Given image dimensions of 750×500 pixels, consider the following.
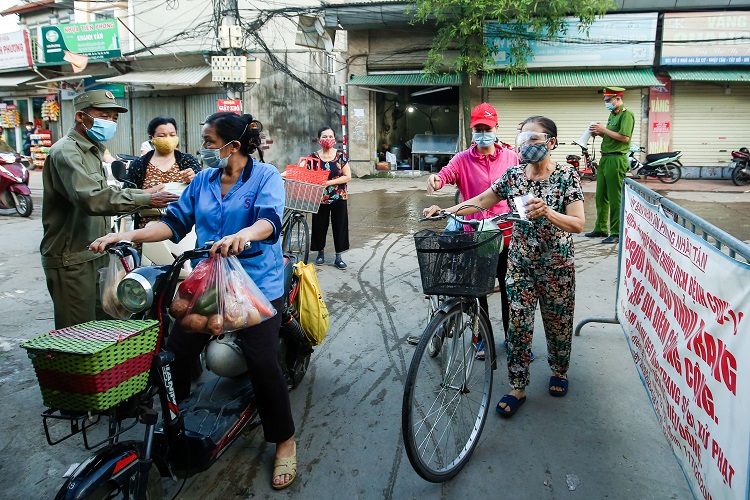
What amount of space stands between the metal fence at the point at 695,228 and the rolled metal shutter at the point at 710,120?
1452 cm

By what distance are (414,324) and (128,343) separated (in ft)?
10.8

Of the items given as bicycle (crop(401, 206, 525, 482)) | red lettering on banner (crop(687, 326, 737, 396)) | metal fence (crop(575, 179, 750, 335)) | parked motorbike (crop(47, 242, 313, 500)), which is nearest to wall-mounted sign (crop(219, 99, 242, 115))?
metal fence (crop(575, 179, 750, 335))

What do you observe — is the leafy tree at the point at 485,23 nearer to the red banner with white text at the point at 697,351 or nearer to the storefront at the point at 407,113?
the storefront at the point at 407,113

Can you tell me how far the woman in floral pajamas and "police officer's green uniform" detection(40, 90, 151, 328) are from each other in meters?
1.88

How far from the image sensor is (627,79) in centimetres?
1595

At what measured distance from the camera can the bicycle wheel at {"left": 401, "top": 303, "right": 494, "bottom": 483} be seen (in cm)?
288

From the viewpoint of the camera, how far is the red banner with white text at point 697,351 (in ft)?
5.95

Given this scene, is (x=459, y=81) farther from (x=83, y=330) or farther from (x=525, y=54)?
(x=83, y=330)

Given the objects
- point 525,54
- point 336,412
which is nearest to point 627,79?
point 525,54

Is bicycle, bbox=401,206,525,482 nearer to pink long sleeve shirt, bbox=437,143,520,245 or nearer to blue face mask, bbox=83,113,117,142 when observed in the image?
pink long sleeve shirt, bbox=437,143,520,245

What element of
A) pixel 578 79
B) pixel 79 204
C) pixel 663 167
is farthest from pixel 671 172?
pixel 79 204

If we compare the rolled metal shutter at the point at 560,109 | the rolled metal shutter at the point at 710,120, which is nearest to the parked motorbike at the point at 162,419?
the rolled metal shutter at the point at 560,109

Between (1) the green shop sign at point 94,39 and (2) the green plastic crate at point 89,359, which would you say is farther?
(1) the green shop sign at point 94,39

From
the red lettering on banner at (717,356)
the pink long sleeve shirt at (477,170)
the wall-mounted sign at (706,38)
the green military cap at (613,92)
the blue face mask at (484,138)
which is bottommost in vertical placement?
the red lettering on banner at (717,356)
